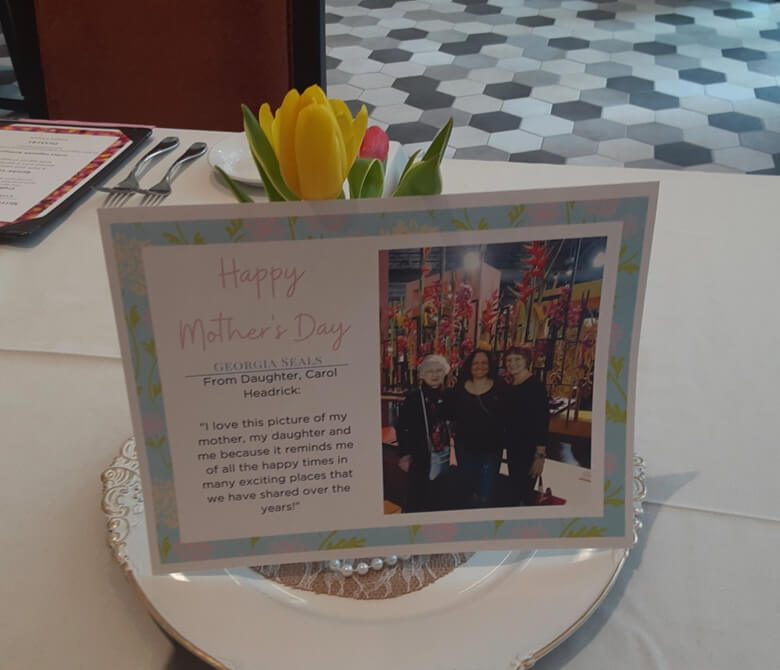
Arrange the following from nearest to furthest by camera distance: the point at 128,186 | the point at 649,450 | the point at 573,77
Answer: the point at 649,450 → the point at 128,186 → the point at 573,77

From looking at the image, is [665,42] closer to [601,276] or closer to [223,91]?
[223,91]

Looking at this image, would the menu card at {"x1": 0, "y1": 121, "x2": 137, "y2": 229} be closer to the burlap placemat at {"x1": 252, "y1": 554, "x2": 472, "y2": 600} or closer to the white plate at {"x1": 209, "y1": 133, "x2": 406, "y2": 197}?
the white plate at {"x1": 209, "y1": 133, "x2": 406, "y2": 197}

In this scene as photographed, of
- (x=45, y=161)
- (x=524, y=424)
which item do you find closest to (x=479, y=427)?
(x=524, y=424)

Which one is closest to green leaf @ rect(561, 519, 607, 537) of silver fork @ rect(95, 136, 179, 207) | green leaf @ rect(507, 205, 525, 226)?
green leaf @ rect(507, 205, 525, 226)

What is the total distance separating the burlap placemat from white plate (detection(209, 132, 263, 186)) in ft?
1.75

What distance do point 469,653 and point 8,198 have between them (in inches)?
28.7

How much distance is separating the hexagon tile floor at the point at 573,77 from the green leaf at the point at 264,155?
2408 millimetres

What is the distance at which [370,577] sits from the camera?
1.61 ft

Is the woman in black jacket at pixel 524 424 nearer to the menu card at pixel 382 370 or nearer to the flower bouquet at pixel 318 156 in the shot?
the menu card at pixel 382 370

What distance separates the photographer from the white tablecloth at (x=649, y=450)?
1.58 feet

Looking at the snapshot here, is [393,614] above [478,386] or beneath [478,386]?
beneath

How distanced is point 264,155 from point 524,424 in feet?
0.69

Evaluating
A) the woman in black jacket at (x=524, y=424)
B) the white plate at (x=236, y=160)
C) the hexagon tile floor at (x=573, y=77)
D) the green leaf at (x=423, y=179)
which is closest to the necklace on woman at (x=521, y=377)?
the woman in black jacket at (x=524, y=424)

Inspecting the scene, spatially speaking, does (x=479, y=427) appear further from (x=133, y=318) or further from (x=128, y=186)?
(x=128, y=186)
